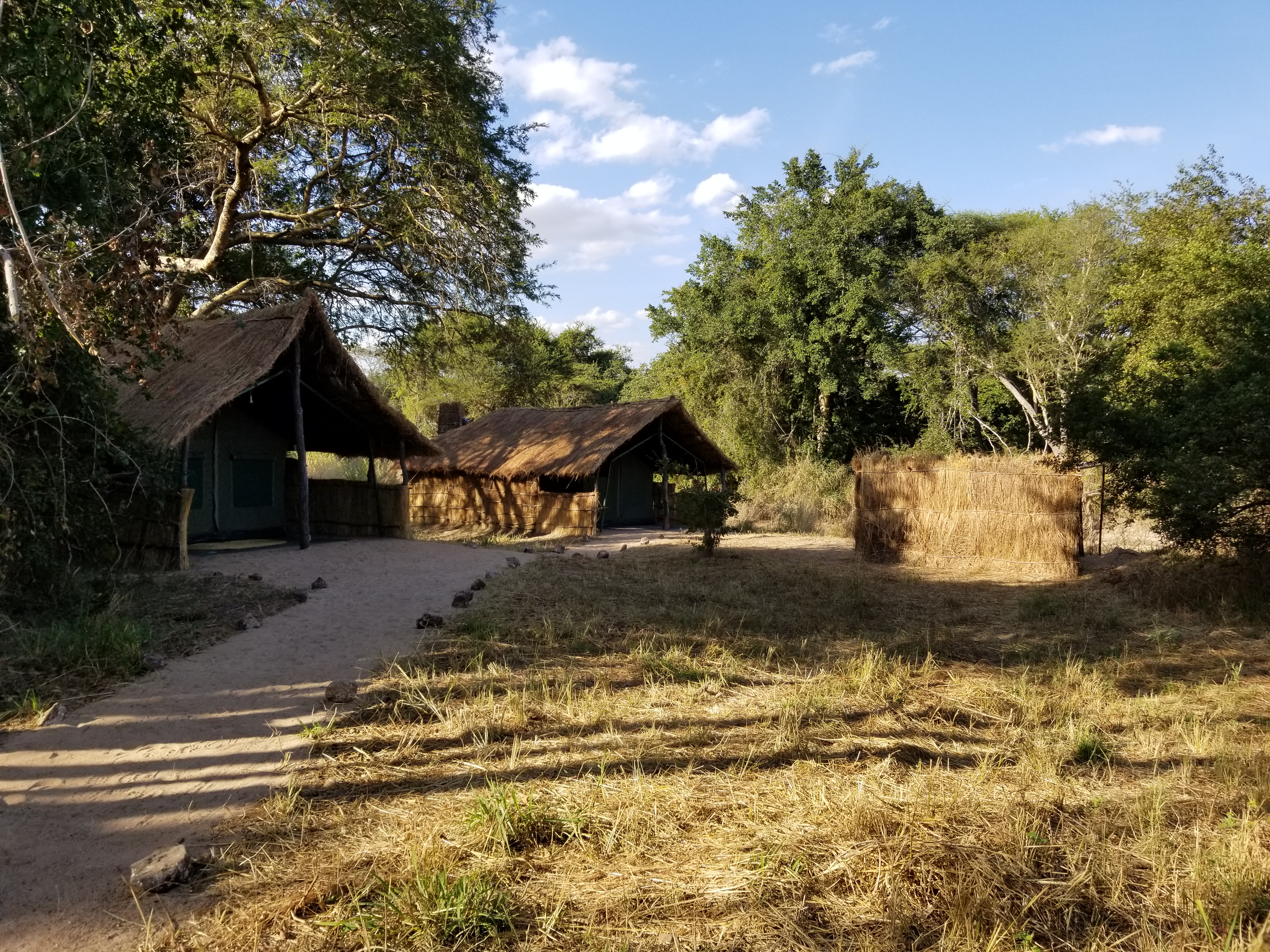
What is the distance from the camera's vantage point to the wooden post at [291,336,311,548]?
11594mm

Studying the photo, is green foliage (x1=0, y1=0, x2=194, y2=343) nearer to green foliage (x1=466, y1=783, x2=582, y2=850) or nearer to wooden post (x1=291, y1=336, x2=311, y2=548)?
wooden post (x1=291, y1=336, x2=311, y2=548)

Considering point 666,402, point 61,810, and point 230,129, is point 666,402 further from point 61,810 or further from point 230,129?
point 61,810

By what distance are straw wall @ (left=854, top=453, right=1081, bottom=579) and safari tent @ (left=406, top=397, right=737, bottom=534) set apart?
4481 millimetres

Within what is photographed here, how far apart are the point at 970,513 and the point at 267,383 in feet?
36.3

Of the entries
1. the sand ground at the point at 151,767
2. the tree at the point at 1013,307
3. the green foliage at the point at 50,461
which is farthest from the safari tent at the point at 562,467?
the sand ground at the point at 151,767

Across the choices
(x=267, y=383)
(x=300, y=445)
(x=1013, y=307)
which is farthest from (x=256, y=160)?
(x=1013, y=307)

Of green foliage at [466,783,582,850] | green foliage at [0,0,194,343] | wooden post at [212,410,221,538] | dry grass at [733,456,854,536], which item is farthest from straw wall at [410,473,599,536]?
green foliage at [466,783,582,850]

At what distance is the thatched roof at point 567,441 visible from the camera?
17219 millimetres

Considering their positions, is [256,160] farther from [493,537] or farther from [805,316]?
[805,316]

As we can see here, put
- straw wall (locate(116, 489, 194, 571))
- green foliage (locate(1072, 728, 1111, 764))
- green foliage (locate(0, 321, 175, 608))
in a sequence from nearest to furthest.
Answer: green foliage (locate(1072, 728, 1111, 764))
green foliage (locate(0, 321, 175, 608))
straw wall (locate(116, 489, 194, 571))

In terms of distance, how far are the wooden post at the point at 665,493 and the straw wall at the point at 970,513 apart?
193 inches

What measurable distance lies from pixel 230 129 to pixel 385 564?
718 cm

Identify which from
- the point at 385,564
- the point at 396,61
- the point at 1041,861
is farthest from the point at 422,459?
the point at 1041,861

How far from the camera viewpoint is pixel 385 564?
10859 millimetres
